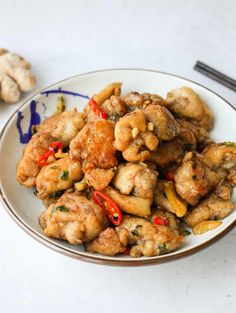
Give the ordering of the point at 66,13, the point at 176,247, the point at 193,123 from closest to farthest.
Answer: the point at 176,247, the point at 193,123, the point at 66,13

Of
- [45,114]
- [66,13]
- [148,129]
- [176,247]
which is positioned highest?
[66,13]

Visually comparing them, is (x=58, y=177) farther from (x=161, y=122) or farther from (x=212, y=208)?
(x=212, y=208)

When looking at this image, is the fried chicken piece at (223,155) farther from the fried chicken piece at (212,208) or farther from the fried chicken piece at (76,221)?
the fried chicken piece at (76,221)

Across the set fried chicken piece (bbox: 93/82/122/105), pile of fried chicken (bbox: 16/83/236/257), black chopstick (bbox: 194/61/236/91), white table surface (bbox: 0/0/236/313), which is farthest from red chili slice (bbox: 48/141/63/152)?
black chopstick (bbox: 194/61/236/91)

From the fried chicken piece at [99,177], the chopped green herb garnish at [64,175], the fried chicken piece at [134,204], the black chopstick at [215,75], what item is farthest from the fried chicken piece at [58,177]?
the black chopstick at [215,75]

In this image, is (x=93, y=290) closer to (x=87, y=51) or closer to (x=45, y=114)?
(x=45, y=114)

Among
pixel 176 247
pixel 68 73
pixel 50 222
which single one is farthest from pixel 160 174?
pixel 68 73
